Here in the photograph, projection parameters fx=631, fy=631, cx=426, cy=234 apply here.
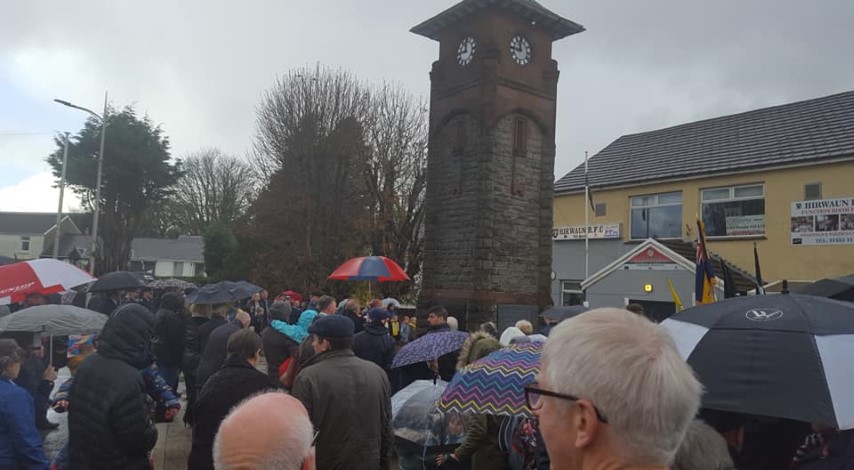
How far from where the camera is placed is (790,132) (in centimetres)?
2008

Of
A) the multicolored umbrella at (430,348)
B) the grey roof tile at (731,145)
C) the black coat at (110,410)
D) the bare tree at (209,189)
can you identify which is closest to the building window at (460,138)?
the grey roof tile at (731,145)

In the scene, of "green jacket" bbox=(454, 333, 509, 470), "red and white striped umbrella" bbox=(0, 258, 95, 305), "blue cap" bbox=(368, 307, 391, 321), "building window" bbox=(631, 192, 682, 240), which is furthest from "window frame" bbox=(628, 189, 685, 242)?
"green jacket" bbox=(454, 333, 509, 470)

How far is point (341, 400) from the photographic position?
14.6ft

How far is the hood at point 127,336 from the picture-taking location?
4188 millimetres

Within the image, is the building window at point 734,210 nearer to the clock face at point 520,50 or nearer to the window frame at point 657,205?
the window frame at point 657,205

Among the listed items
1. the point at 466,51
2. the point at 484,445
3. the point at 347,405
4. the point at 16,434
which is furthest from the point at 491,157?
the point at 16,434

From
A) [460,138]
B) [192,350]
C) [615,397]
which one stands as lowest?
[192,350]

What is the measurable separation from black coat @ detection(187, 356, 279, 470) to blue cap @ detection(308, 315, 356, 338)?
1.72 feet

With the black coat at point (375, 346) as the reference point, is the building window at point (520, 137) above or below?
above

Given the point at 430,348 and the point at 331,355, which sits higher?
the point at 331,355

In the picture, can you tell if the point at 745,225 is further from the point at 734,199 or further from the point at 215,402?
the point at 215,402

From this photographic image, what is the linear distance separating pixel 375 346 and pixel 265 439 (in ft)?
18.7

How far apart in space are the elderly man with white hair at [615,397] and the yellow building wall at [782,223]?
60.3 ft

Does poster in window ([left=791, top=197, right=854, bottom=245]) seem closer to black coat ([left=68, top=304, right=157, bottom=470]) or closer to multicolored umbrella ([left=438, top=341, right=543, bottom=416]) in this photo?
multicolored umbrella ([left=438, top=341, right=543, bottom=416])
